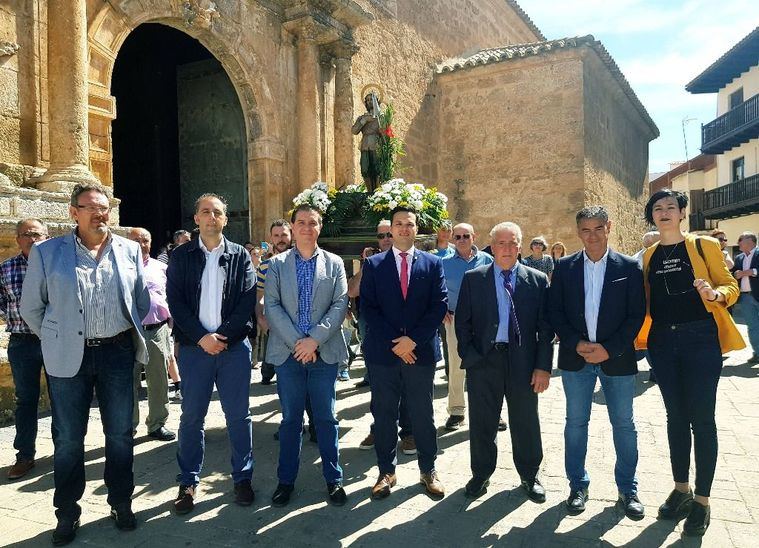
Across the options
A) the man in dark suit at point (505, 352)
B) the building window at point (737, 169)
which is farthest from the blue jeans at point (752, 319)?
the building window at point (737, 169)

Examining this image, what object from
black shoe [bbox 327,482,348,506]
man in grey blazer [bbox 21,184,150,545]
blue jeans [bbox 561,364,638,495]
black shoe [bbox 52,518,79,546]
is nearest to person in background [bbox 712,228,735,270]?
blue jeans [bbox 561,364,638,495]

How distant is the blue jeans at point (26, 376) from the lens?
4.29 meters

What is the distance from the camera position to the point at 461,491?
12.4 ft

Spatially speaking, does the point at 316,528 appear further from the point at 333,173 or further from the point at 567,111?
Answer: the point at 567,111

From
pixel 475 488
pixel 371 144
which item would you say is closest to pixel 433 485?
pixel 475 488

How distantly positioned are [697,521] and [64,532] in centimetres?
350

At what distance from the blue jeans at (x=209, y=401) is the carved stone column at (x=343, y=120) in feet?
29.1

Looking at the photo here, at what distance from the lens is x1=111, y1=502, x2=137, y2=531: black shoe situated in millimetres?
3279

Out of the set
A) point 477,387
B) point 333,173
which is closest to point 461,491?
point 477,387

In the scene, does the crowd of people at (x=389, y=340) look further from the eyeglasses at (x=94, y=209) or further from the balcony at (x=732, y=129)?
the balcony at (x=732, y=129)

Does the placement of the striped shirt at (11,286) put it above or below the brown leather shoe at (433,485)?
above

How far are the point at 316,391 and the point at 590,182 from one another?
45.4ft

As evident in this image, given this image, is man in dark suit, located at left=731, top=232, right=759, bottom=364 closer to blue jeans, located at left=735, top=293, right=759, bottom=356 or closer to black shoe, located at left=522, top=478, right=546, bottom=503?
blue jeans, located at left=735, top=293, right=759, bottom=356

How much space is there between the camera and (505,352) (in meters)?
3.73
